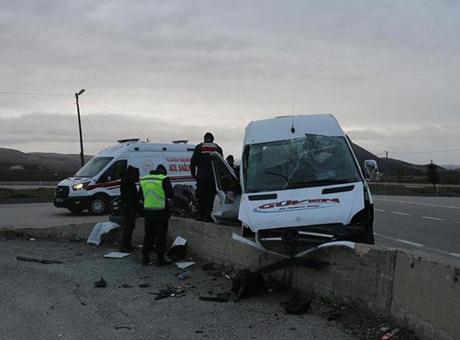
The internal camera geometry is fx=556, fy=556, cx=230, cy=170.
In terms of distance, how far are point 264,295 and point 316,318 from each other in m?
1.29

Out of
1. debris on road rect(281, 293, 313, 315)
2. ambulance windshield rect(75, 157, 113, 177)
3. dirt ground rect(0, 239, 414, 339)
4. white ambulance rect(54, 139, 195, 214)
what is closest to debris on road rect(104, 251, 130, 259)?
dirt ground rect(0, 239, 414, 339)

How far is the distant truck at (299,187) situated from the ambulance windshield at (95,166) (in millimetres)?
11276

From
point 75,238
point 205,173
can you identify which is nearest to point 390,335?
point 205,173

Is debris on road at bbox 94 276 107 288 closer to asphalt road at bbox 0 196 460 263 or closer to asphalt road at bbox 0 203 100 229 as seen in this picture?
asphalt road at bbox 0 196 460 263

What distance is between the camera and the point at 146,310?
6.86 m

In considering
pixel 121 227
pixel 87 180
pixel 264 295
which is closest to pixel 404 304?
pixel 264 295

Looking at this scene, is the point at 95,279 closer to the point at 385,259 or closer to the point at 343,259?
the point at 343,259

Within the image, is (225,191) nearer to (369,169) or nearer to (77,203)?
(369,169)

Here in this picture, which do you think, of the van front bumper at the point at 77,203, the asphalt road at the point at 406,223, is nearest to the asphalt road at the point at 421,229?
the asphalt road at the point at 406,223

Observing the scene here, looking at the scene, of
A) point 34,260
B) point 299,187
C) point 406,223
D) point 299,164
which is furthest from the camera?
point 406,223

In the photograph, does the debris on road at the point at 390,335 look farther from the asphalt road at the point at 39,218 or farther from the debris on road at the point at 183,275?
the asphalt road at the point at 39,218

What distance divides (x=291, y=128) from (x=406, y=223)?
26.7 ft

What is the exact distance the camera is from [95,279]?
8.87m

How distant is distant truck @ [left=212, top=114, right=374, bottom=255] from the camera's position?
6.73 m
